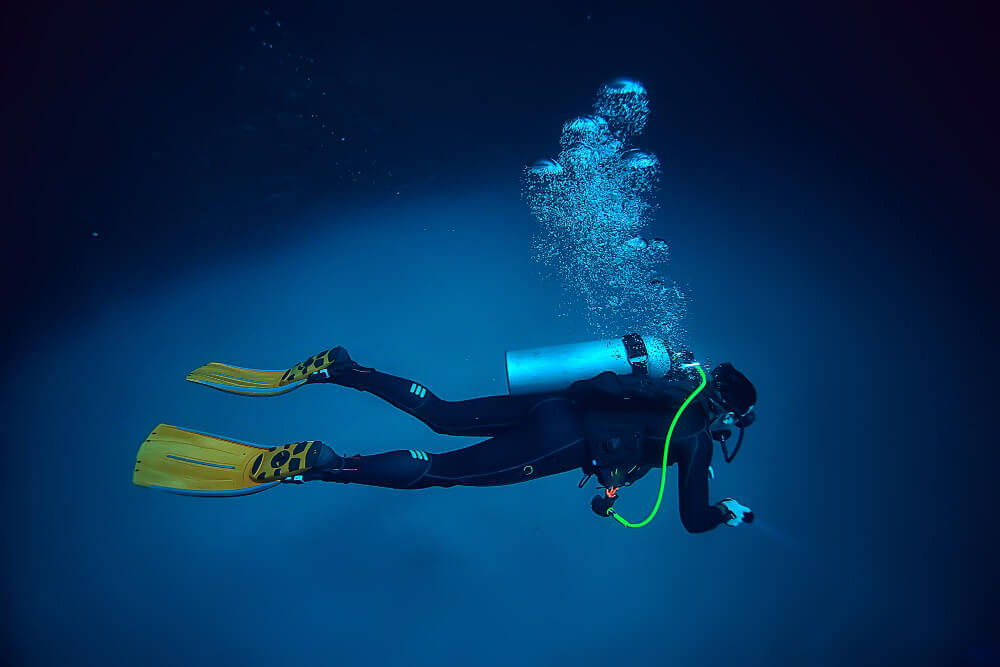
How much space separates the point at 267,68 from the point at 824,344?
6153 millimetres

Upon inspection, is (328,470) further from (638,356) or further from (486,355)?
(638,356)

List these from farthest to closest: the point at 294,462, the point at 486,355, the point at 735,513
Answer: the point at 486,355
the point at 735,513
the point at 294,462

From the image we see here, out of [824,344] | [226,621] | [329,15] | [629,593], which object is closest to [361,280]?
[329,15]

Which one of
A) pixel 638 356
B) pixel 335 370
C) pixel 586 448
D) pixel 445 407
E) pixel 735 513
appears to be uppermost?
pixel 335 370

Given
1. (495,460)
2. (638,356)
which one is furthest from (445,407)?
(638,356)

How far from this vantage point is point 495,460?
2969 mm

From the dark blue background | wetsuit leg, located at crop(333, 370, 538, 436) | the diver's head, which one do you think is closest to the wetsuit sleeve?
the diver's head

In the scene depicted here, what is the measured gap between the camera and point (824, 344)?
4.60 m

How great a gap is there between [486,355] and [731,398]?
2559mm

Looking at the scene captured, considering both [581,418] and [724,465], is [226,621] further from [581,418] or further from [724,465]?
[724,465]

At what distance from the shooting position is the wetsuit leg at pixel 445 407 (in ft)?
10.7

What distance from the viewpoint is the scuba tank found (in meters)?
3.27

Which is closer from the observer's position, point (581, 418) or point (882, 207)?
point (581, 418)

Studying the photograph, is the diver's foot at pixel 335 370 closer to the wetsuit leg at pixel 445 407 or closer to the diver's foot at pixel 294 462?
the wetsuit leg at pixel 445 407
